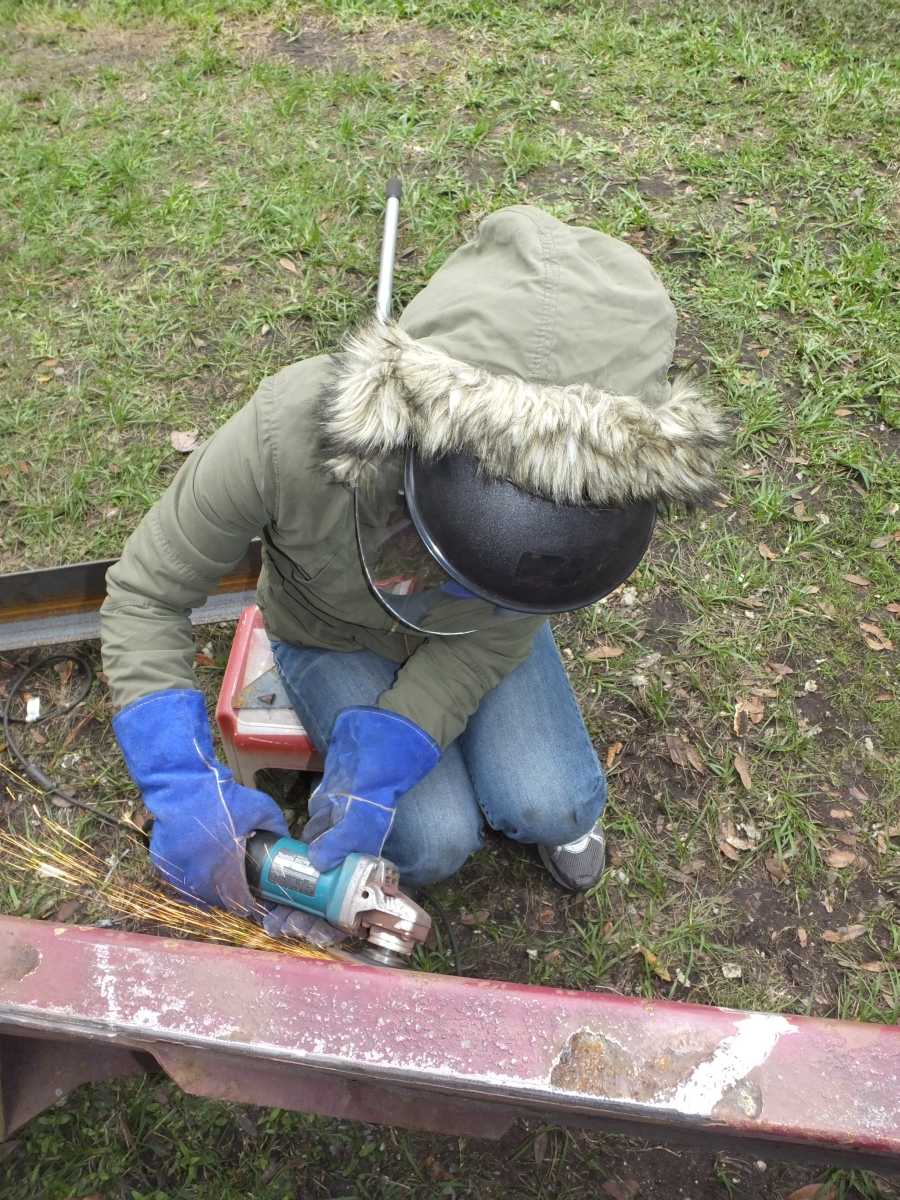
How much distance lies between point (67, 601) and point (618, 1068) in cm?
250

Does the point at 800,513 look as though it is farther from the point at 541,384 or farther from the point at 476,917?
the point at 541,384

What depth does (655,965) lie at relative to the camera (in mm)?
2922

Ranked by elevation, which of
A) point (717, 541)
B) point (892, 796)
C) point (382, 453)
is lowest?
point (892, 796)

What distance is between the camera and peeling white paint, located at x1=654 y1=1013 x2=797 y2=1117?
132 cm

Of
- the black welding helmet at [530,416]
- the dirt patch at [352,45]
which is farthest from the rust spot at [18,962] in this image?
the dirt patch at [352,45]

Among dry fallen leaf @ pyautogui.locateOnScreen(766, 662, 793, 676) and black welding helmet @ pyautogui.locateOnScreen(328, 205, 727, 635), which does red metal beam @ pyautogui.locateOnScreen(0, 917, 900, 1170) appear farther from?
dry fallen leaf @ pyautogui.locateOnScreen(766, 662, 793, 676)

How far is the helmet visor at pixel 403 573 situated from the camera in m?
2.08

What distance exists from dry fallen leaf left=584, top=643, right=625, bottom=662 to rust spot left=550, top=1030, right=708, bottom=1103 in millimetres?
2179

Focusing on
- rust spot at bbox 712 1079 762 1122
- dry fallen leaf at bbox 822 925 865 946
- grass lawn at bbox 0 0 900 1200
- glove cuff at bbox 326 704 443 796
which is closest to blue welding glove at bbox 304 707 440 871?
glove cuff at bbox 326 704 443 796

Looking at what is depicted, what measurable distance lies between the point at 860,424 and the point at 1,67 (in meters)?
4.85

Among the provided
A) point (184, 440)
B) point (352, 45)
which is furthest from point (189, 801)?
point (352, 45)

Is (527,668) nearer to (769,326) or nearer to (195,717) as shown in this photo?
(195,717)

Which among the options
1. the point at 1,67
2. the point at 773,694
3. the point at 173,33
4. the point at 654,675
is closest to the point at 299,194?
the point at 173,33

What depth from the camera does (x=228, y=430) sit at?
229 cm
